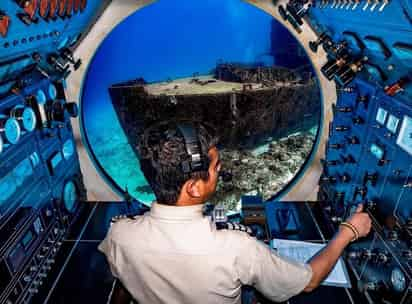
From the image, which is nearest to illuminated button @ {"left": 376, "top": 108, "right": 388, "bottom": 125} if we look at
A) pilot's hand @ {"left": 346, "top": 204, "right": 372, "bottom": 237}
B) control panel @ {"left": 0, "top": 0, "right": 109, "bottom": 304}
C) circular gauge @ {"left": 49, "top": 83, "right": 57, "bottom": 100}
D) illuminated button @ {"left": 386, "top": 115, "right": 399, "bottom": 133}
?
illuminated button @ {"left": 386, "top": 115, "right": 399, "bottom": 133}

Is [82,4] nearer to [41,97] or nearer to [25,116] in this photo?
[41,97]

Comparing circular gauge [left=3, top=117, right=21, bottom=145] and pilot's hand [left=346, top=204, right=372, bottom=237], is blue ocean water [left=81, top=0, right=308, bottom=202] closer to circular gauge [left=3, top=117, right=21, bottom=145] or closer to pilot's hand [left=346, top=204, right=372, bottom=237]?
circular gauge [left=3, top=117, right=21, bottom=145]

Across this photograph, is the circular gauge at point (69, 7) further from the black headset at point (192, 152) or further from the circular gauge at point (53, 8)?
the black headset at point (192, 152)

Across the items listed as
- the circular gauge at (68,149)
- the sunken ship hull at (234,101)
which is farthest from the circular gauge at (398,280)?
the circular gauge at (68,149)

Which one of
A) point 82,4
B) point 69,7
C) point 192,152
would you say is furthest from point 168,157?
point 82,4

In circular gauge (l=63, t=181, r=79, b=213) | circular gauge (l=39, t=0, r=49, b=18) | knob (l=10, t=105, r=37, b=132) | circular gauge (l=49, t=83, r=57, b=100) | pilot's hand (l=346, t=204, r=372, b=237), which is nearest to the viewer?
pilot's hand (l=346, t=204, r=372, b=237)
